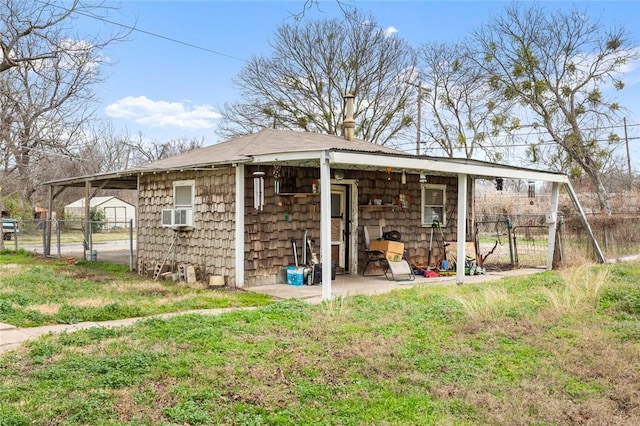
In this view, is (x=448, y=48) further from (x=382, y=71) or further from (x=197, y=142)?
(x=197, y=142)

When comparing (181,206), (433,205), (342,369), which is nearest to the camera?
(342,369)

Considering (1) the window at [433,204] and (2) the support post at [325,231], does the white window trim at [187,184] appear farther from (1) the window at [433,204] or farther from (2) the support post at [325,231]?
(1) the window at [433,204]

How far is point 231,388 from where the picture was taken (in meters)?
3.93

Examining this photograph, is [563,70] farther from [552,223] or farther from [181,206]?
[181,206]

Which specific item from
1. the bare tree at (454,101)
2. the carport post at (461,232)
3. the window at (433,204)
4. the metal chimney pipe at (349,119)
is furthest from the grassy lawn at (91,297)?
the bare tree at (454,101)

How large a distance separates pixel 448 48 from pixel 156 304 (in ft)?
76.2

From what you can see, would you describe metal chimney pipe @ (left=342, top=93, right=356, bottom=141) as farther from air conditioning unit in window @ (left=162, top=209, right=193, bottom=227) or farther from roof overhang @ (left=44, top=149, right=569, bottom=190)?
air conditioning unit in window @ (left=162, top=209, right=193, bottom=227)

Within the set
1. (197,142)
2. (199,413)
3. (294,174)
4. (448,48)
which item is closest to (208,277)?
(294,174)

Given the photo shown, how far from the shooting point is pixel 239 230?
926cm

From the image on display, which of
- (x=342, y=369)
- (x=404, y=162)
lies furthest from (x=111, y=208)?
(x=342, y=369)

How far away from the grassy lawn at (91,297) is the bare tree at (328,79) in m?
16.1

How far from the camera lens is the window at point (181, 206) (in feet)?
34.0

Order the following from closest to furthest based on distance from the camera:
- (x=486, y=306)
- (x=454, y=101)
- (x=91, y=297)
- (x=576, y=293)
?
1. (x=486, y=306)
2. (x=576, y=293)
3. (x=91, y=297)
4. (x=454, y=101)

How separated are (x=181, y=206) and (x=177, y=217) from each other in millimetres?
354
